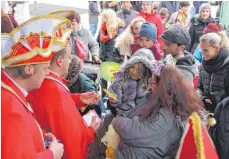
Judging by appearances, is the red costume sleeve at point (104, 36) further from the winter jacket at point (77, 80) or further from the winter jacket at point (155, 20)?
the winter jacket at point (77, 80)

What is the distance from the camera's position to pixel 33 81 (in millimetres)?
1737

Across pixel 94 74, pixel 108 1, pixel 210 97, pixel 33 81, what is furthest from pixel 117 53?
pixel 108 1

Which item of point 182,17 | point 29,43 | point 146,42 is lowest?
point 182,17

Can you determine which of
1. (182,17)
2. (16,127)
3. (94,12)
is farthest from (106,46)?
(16,127)

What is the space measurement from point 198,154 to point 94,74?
1.95m

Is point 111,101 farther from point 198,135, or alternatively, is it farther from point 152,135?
point 198,135

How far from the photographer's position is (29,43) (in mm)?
1720

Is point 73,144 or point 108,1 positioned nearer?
point 73,144

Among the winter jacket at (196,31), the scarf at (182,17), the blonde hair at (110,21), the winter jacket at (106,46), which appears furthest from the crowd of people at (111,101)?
the scarf at (182,17)

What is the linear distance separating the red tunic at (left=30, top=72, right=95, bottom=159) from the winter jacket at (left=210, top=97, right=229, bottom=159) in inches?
38.7

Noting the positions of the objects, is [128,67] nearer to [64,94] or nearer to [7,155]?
[64,94]

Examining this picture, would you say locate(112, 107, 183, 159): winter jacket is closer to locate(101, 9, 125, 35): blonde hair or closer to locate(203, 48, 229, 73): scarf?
locate(203, 48, 229, 73): scarf

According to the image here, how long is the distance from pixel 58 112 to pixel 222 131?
114 cm

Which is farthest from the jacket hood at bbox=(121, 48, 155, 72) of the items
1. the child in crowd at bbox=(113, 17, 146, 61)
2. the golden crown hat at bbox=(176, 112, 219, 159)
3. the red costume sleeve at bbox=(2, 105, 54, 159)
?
the red costume sleeve at bbox=(2, 105, 54, 159)
